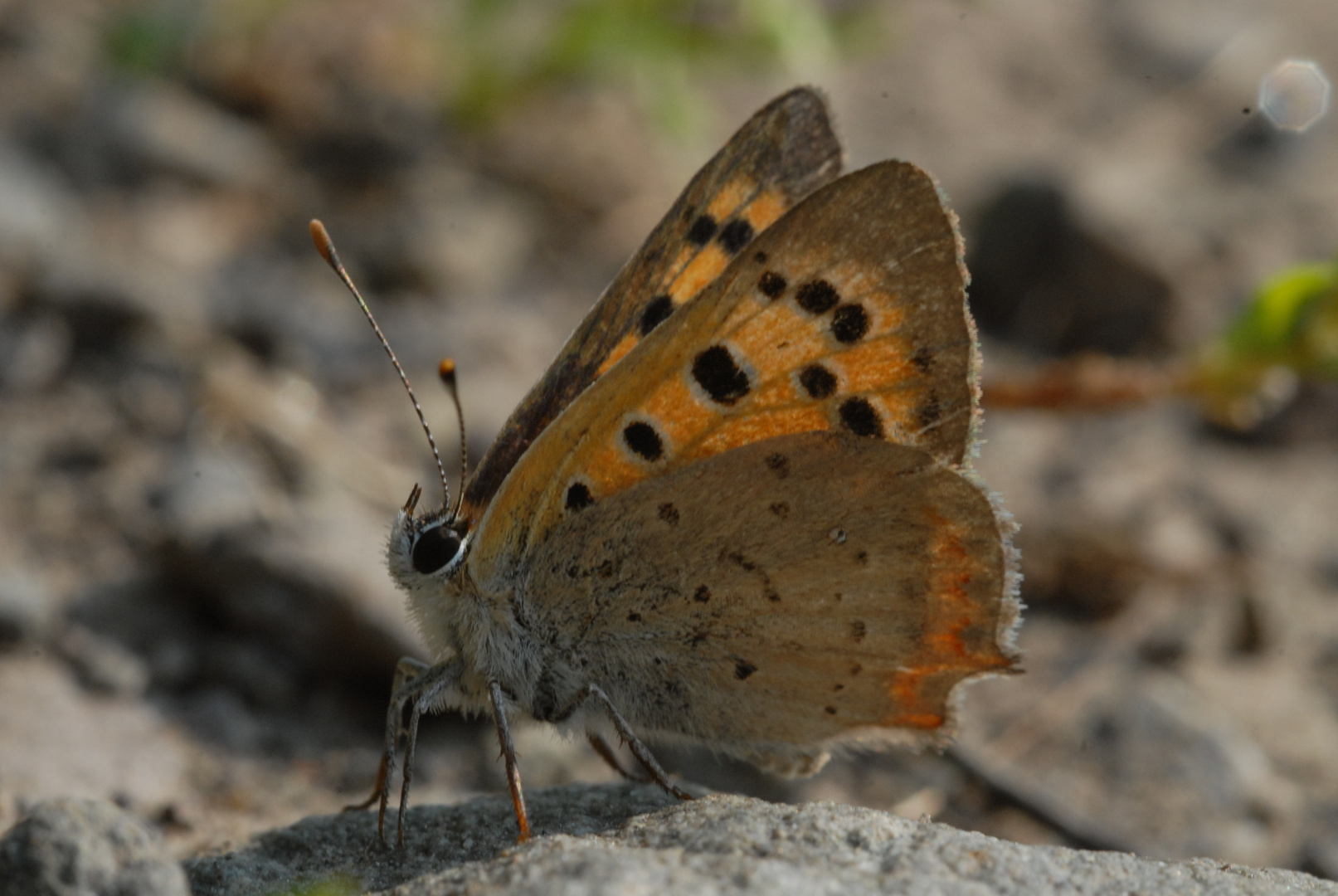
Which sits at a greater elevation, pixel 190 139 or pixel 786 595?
pixel 190 139

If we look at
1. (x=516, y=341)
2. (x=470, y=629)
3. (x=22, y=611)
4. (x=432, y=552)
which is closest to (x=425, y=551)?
(x=432, y=552)

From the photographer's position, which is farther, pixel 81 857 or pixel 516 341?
pixel 516 341

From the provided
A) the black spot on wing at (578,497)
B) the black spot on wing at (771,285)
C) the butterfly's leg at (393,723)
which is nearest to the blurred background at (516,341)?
the butterfly's leg at (393,723)

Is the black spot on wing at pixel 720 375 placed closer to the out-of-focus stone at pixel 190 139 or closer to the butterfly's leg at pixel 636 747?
the butterfly's leg at pixel 636 747

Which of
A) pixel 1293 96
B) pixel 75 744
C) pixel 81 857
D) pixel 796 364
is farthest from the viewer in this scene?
pixel 1293 96

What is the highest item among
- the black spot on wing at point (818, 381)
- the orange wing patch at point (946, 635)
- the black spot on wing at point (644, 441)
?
the black spot on wing at point (818, 381)

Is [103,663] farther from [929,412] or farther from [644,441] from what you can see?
[929,412]

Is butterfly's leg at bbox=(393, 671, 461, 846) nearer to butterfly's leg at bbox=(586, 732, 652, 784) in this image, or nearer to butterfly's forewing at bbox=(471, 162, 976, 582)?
butterfly's forewing at bbox=(471, 162, 976, 582)
